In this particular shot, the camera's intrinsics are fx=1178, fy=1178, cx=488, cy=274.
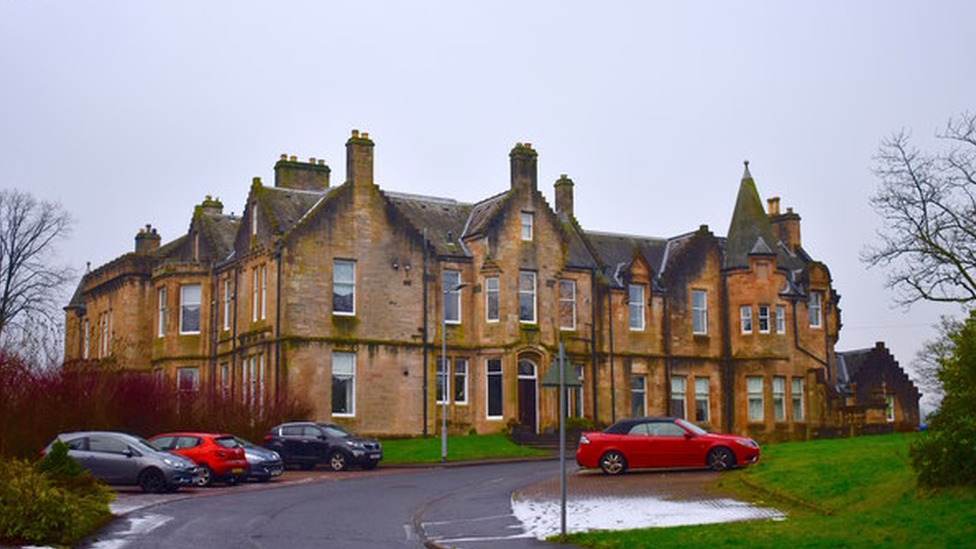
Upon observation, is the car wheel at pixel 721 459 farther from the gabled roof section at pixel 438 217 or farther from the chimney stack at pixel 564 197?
the chimney stack at pixel 564 197

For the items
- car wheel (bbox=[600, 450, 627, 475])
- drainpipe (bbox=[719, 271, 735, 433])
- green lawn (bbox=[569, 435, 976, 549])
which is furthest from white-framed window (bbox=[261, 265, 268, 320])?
green lawn (bbox=[569, 435, 976, 549])

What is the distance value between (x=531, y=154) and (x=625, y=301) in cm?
819

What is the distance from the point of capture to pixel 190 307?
53750 mm

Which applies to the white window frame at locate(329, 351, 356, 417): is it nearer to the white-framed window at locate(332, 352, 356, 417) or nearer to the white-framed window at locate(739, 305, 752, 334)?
the white-framed window at locate(332, 352, 356, 417)

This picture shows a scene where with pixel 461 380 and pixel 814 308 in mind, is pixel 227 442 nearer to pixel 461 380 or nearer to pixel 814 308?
pixel 461 380

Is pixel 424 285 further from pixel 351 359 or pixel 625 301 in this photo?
pixel 625 301

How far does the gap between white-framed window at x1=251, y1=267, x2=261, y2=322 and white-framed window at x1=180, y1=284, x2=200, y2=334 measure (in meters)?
5.55

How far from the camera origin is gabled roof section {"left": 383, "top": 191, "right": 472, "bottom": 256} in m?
50.8

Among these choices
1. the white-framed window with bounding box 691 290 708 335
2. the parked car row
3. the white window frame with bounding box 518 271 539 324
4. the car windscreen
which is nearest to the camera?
the parked car row

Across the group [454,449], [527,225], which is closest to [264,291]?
[454,449]

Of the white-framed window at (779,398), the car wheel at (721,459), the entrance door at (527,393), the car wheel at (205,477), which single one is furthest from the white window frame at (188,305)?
the car wheel at (721,459)

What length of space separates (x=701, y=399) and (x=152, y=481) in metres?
31.8

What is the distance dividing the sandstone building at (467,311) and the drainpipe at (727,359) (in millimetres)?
104

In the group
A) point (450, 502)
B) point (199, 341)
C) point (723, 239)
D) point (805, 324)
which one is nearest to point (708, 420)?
point (805, 324)
